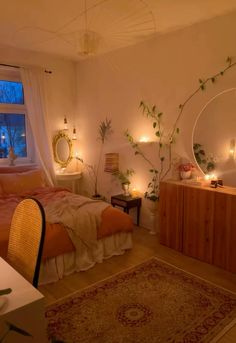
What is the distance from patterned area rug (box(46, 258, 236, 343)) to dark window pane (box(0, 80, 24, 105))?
320 cm

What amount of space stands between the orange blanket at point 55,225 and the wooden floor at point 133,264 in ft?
0.88

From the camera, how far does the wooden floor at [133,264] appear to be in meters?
2.48

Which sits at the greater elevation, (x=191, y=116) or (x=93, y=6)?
(x=93, y=6)

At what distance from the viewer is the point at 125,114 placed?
4.14 metres

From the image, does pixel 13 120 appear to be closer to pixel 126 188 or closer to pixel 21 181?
pixel 21 181

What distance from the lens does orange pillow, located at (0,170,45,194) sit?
377 centimetres

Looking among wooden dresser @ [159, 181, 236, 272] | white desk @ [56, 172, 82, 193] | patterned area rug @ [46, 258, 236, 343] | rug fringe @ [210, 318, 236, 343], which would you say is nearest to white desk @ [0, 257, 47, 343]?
patterned area rug @ [46, 258, 236, 343]

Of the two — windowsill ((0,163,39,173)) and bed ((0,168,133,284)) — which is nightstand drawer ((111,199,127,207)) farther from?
windowsill ((0,163,39,173))

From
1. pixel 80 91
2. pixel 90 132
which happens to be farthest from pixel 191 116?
pixel 80 91

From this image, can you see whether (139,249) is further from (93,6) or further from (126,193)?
(93,6)

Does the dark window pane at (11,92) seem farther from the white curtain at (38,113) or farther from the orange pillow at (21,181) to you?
the orange pillow at (21,181)

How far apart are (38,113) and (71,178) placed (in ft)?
3.82

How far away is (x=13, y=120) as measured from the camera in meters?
4.49

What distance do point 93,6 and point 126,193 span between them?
7.75 feet
